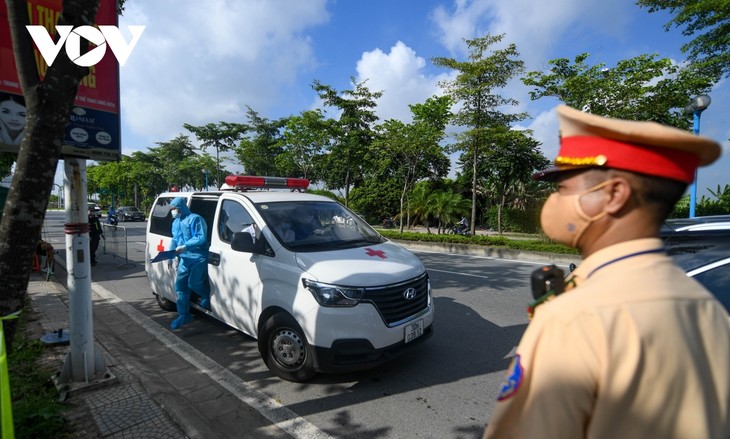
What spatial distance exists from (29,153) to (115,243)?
37.0ft

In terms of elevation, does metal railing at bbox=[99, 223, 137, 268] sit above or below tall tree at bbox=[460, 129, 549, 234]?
below

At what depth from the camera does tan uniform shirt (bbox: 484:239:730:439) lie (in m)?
0.83

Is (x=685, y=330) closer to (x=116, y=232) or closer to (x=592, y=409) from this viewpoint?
(x=592, y=409)

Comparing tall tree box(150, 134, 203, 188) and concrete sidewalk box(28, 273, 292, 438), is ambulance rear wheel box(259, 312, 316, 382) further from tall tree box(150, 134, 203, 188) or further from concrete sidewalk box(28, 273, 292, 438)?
tall tree box(150, 134, 203, 188)

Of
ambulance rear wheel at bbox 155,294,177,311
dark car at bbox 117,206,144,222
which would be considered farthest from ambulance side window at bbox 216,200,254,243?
dark car at bbox 117,206,144,222

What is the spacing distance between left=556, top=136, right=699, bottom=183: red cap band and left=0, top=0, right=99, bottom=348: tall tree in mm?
2633

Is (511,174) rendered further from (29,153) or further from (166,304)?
(29,153)

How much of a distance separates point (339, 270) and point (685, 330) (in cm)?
269

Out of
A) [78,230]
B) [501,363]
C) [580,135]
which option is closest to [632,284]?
[580,135]

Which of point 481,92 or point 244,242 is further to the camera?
point 481,92

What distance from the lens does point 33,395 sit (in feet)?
9.93

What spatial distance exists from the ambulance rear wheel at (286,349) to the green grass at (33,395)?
158cm

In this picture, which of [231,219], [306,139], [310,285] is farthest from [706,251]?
[306,139]

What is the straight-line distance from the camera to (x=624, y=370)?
81 centimetres
